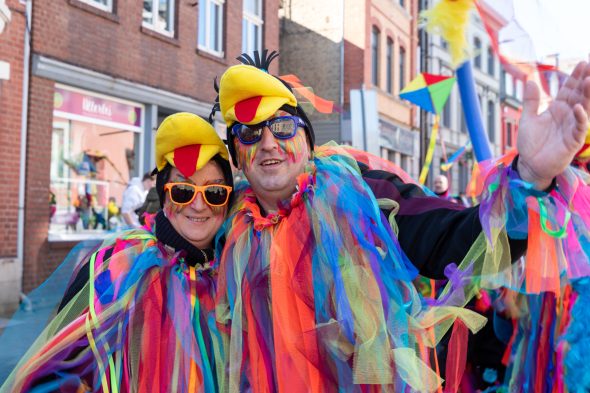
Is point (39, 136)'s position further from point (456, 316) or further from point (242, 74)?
point (456, 316)

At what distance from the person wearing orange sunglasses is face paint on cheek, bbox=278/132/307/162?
33 cm

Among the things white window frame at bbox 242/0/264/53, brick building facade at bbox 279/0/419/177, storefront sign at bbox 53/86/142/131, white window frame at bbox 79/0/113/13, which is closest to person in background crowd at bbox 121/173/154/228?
storefront sign at bbox 53/86/142/131

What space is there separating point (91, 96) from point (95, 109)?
193 millimetres

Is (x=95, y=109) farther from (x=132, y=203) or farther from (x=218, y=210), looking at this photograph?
(x=218, y=210)

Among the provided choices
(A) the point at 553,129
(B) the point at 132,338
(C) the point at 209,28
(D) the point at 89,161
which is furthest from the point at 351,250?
(C) the point at 209,28

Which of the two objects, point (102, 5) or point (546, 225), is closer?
point (546, 225)

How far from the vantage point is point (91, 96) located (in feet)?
27.2

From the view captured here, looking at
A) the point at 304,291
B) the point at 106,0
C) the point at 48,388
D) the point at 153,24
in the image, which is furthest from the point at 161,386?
the point at 153,24

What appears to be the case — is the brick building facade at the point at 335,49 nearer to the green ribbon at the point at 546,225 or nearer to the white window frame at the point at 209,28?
the white window frame at the point at 209,28

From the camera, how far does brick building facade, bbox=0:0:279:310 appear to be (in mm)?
7199

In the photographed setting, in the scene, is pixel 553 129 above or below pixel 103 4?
below

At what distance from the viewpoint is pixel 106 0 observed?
838 cm

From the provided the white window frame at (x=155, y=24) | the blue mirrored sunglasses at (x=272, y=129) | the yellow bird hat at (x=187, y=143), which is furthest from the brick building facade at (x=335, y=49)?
the blue mirrored sunglasses at (x=272, y=129)

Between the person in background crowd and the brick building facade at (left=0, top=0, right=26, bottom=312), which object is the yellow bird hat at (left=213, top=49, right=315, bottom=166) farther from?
the brick building facade at (left=0, top=0, right=26, bottom=312)
